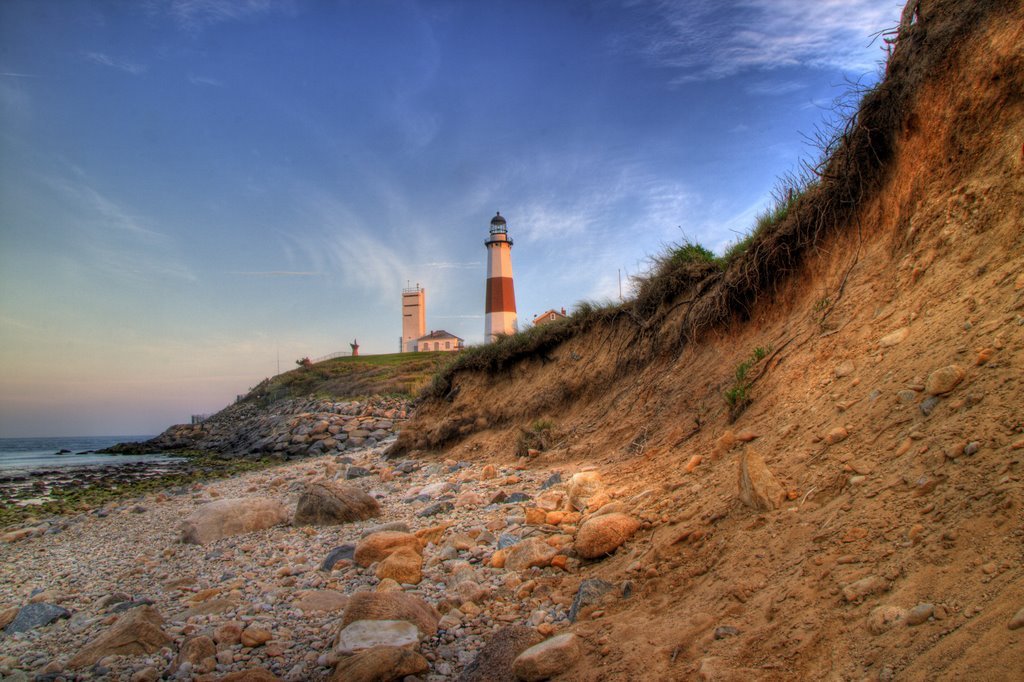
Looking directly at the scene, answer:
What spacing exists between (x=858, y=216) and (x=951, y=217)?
1.50 metres

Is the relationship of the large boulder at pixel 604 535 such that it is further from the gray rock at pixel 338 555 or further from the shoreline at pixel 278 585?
the gray rock at pixel 338 555

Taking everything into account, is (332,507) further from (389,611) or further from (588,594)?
(588,594)

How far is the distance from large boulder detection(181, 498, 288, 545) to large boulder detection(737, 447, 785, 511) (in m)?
6.92

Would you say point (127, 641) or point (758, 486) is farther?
point (127, 641)

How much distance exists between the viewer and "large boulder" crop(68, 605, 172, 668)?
4383 mm

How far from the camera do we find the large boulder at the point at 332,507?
26.8 feet

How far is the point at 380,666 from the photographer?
3.62 metres

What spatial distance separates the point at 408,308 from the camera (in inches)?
2783

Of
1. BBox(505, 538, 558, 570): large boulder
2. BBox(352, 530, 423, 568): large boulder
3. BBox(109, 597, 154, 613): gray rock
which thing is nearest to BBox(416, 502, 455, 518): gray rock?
BBox(352, 530, 423, 568): large boulder

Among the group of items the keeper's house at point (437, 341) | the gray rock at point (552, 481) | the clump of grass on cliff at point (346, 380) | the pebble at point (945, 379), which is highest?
the keeper's house at point (437, 341)

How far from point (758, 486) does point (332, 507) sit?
612 centimetres

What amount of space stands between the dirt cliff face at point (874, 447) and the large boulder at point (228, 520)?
16.6 feet

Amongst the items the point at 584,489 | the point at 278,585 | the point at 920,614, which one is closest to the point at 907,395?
the point at 920,614

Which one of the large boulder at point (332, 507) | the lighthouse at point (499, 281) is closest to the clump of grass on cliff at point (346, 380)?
the lighthouse at point (499, 281)
